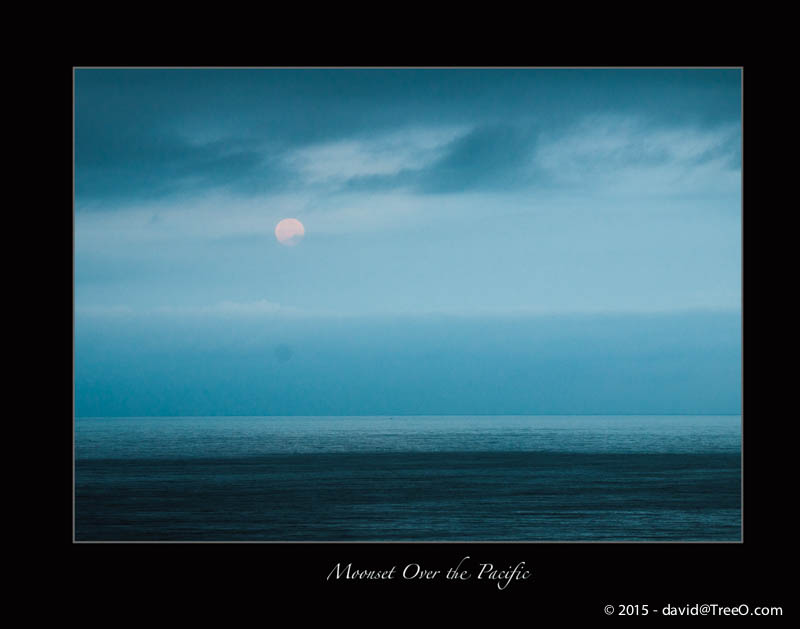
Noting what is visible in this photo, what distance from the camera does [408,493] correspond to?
3703 cm

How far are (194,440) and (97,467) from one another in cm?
2751

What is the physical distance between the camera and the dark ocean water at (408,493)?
1121 inches

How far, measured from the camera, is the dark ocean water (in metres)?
28.5

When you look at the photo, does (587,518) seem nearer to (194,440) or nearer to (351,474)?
(351,474)

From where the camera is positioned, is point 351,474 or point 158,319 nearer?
point 351,474

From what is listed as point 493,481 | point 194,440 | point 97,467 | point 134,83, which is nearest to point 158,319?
point 194,440

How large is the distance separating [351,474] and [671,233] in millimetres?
76449
